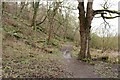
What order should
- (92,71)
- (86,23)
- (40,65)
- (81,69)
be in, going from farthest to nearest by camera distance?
(86,23), (81,69), (92,71), (40,65)

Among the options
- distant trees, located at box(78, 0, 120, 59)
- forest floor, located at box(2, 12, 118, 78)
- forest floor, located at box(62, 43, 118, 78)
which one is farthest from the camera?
distant trees, located at box(78, 0, 120, 59)

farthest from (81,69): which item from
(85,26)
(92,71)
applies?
(85,26)

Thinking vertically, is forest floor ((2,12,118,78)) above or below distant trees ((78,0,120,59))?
below

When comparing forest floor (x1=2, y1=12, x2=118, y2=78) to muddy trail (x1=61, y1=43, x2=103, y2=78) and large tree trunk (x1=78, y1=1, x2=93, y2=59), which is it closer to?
muddy trail (x1=61, y1=43, x2=103, y2=78)

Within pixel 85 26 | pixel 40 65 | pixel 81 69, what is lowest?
pixel 81 69

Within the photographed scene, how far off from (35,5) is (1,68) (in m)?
14.9

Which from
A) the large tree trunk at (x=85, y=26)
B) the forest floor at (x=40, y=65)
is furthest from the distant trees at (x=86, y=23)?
the forest floor at (x=40, y=65)

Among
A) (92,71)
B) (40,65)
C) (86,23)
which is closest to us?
(40,65)

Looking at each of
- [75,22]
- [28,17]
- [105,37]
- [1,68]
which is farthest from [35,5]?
[75,22]

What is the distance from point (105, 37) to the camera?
14734mm

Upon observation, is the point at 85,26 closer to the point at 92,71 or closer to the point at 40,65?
the point at 92,71

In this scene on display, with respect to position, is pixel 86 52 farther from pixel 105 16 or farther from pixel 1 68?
pixel 1 68

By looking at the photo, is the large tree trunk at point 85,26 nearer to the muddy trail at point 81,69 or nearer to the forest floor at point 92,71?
the muddy trail at point 81,69

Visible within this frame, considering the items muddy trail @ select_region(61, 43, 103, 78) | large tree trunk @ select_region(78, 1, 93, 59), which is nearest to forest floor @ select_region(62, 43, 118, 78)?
muddy trail @ select_region(61, 43, 103, 78)
